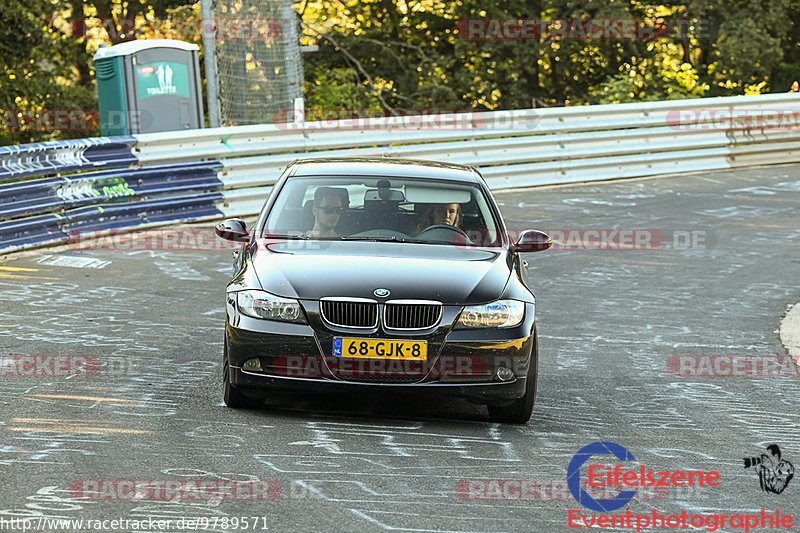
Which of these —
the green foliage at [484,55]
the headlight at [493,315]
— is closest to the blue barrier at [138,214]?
the headlight at [493,315]

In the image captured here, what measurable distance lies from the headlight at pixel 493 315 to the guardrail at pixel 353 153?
7.64 m

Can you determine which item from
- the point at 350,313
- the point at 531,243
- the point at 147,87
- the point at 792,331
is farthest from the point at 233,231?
the point at 147,87

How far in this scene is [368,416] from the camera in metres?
6.98

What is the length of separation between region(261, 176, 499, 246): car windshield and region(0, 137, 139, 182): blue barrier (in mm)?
6064

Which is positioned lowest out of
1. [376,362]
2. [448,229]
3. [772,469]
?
[772,469]

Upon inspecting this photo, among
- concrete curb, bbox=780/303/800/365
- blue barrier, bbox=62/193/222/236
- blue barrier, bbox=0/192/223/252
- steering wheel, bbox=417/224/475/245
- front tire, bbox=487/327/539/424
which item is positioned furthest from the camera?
blue barrier, bbox=62/193/222/236

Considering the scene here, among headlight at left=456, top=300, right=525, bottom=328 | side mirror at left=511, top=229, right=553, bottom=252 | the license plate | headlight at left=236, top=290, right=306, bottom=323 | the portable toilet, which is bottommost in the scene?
the license plate

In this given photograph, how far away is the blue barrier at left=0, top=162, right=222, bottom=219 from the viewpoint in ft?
43.3

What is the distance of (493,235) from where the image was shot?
25.8ft

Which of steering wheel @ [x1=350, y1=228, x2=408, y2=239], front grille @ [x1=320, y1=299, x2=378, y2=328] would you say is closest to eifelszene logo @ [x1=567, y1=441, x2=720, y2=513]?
front grille @ [x1=320, y1=299, x2=378, y2=328]

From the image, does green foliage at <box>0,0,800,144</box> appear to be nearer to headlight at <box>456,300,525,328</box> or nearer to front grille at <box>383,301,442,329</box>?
headlight at <box>456,300,525,328</box>

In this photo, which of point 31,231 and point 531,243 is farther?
point 31,231

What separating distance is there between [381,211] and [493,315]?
1.40 m

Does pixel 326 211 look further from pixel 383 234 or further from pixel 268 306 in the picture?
pixel 268 306
